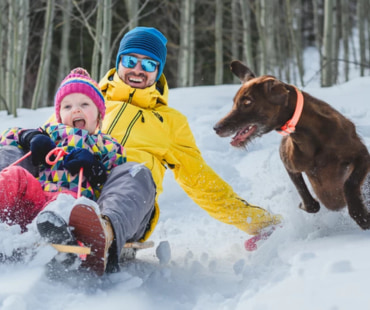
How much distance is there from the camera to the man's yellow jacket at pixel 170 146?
335 centimetres

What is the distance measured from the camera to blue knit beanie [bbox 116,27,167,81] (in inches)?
144

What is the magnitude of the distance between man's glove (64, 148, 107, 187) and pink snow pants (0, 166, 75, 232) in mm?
166

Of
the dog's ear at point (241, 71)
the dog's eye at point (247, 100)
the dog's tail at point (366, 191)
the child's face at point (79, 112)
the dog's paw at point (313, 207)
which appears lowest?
the dog's paw at point (313, 207)

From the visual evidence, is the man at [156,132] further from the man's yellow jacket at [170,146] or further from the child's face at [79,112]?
the child's face at [79,112]

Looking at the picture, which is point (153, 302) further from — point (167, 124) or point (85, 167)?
point (167, 124)

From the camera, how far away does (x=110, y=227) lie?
2170mm

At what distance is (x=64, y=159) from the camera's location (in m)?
2.54

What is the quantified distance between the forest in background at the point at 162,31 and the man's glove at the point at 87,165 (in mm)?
3677

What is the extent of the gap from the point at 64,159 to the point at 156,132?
0.99 meters

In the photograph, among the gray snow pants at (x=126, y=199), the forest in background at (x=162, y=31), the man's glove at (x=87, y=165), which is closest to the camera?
the gray snow pants at (x=126, y=199)

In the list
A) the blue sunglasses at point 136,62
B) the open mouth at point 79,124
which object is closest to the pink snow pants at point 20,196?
the open mouth at point 79,124

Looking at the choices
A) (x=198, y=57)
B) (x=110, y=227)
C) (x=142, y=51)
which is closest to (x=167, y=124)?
(x=142, y=51)

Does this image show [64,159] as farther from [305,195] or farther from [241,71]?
[305,195]

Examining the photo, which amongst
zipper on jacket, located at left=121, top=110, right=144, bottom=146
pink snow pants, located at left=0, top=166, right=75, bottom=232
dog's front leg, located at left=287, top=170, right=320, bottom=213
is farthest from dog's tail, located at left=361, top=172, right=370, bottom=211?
pink snow pants, located at left=0, top=166, right=75, bottom=232
